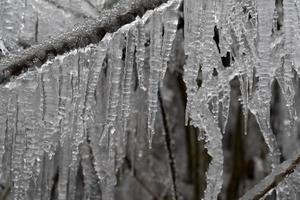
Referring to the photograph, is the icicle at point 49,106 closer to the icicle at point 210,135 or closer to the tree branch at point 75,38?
the tree branch at point 75,38

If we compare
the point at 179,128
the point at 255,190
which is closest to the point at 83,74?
the point at 255,190

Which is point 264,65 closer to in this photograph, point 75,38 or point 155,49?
point 155,49

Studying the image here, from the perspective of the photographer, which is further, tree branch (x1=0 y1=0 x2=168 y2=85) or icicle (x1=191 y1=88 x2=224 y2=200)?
icicle (x1=191 y1=88 x2=224 y2=200)

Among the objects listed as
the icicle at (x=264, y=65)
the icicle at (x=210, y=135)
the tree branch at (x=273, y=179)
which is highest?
the icicle at (x=264, y=65)

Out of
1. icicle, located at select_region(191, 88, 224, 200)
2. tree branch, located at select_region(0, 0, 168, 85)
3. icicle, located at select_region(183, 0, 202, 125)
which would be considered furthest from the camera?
icicle, located at select_region(191, 88, 224, 200)

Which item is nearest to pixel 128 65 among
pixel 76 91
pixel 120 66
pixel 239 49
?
pixel 120 66

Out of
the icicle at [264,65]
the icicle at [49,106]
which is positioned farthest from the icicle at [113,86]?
the icicle at [264,65]

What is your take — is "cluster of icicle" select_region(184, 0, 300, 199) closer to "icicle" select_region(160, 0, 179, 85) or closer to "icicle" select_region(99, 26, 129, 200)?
"icicle" select_region(160, 0, 179, 85)

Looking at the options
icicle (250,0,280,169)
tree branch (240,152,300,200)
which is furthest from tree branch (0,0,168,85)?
tree branch (240,152,300,200)
